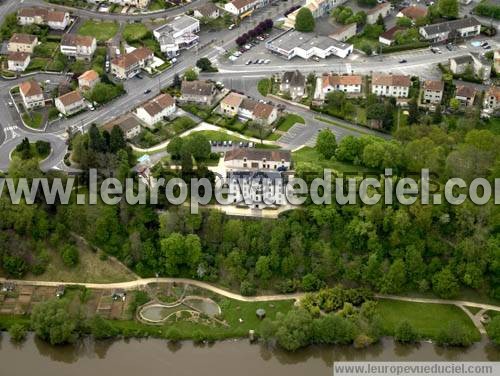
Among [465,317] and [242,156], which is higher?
[242,156]

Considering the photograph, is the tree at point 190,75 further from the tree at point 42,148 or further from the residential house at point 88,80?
the tree at point 42,148

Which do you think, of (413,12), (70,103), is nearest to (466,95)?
(413,12)

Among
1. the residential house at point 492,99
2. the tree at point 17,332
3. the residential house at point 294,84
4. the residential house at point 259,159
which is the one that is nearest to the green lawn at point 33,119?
the residential house at point 259,159

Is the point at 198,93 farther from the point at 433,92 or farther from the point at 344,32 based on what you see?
the point at 433,92

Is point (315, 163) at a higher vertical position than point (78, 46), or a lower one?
higher

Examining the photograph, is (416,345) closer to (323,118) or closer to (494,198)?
(494,198)

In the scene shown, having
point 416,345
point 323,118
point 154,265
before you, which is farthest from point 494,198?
point 154,265
